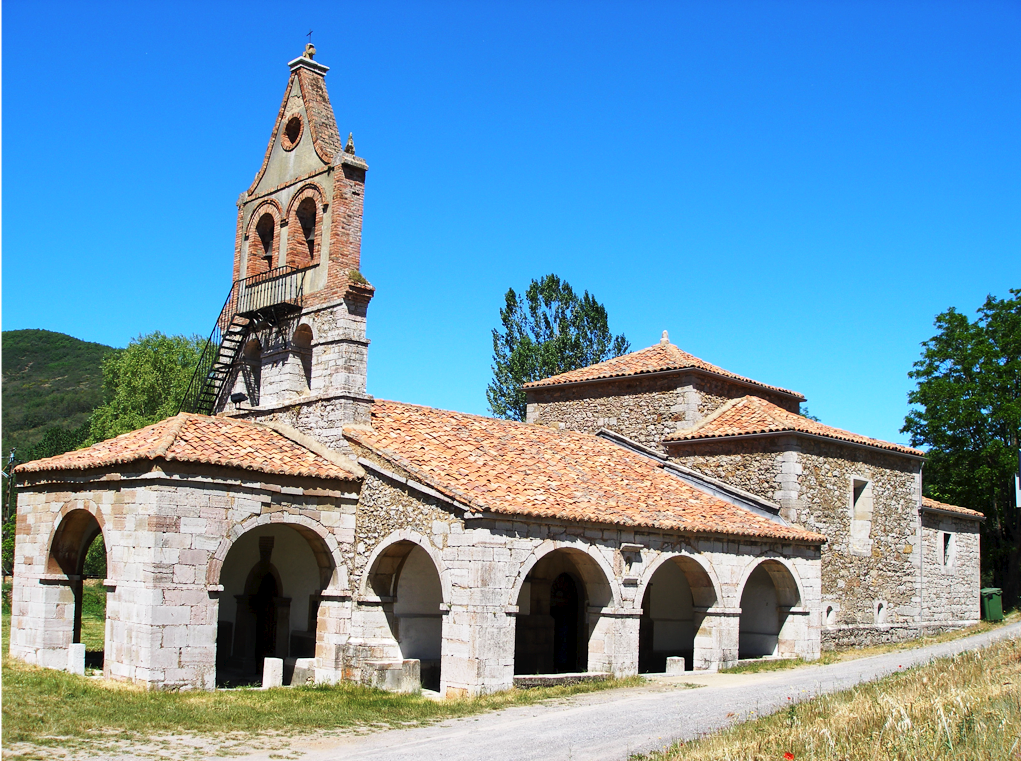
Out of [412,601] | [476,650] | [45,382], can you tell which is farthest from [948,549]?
[45,382]

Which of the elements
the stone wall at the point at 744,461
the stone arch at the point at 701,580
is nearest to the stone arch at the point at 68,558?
the stone arch at the point at 701,580

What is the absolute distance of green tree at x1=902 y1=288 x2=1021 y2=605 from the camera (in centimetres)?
3253

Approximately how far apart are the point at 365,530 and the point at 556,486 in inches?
136

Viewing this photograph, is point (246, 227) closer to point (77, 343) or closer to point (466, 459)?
point (466, 459)

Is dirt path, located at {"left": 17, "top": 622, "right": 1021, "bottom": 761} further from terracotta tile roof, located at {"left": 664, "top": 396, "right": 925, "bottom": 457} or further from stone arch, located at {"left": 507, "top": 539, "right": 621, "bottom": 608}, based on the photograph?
terracotta tile roof, located at {"left": 664, "top": 396, "right": 925, "bottom": 457}

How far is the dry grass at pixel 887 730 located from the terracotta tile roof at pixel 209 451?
8.32m

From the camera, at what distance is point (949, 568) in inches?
1027

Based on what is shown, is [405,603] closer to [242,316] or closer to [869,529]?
[242,316]

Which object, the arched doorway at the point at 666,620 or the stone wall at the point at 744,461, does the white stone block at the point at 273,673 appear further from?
the stone wall at the point at 744,461

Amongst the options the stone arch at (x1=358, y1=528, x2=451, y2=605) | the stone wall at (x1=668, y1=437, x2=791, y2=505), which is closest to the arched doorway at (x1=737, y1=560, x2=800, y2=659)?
the stone wall at (x1=668, y1=437, x2=791, y2=505)

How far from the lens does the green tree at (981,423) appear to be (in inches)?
1281

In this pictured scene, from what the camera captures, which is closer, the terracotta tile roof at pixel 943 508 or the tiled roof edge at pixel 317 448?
the tiled roof edge at pixel 317 448

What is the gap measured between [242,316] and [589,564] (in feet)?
28.7

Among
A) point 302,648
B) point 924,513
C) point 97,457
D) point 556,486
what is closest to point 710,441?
point 556,486
